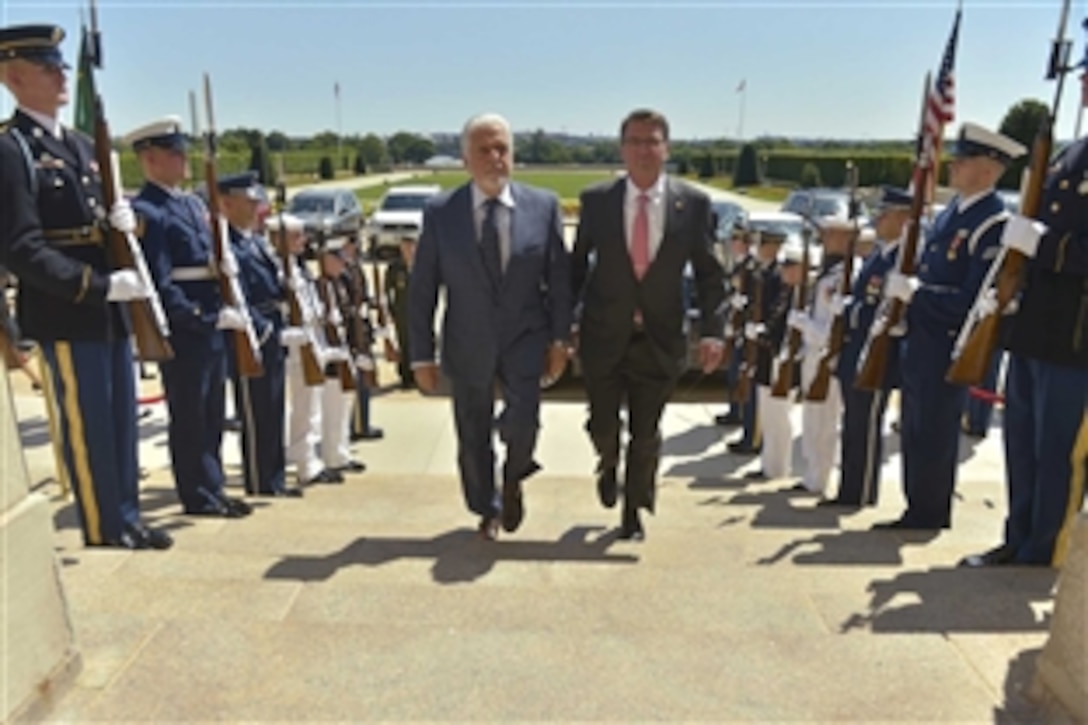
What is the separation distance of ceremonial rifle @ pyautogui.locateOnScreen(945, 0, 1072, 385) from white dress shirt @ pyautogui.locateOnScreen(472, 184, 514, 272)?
1938mm

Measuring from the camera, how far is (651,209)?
3.71 meters

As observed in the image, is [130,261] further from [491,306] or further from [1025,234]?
[1025,234]

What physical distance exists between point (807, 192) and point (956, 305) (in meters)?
16.9

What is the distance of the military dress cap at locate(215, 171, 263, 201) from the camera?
204 inches

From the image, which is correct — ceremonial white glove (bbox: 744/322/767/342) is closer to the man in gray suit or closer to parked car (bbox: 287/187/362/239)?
the man in gray suit

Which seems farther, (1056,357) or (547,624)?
(1056,357)

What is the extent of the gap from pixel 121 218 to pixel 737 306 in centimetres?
516

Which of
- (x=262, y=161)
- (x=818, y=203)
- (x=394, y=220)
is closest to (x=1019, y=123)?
(x=818, y=203)

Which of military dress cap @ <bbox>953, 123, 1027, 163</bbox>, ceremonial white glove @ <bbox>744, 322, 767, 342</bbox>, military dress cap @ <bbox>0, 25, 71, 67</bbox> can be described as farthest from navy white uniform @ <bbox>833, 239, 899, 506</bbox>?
military dress cap @ <bbox>0, 25, 71, 67</bbox>

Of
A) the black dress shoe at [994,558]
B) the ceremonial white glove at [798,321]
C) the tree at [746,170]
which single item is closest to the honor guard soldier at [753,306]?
the ceremonial white glove at [798,321]

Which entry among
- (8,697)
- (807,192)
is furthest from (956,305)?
(807,192)

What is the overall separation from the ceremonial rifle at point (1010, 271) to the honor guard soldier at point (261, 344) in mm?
3745

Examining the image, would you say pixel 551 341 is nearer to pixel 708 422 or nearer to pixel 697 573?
pixel 697 573

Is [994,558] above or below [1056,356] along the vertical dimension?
below
